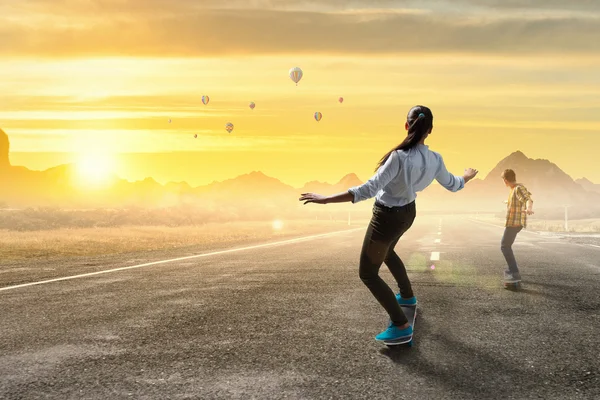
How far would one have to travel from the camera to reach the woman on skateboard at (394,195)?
4.54 metres

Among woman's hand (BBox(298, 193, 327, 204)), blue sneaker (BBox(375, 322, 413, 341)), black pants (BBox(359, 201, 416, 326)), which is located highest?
woman's hand (BBox(298, 193, 327, 204))

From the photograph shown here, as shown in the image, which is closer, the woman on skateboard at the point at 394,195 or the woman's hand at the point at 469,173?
the woman on skateboard at the point at 394,195

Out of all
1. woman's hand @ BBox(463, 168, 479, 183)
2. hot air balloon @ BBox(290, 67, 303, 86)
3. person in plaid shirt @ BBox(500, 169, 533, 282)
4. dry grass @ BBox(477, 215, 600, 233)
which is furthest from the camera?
hot air balloon @ BBox(290, 67, 303, 86)

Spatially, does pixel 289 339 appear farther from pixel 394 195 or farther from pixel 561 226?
pixel 561 226

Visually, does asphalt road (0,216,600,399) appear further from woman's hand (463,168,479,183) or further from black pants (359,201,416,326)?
woman's hand (463,168,479,183)

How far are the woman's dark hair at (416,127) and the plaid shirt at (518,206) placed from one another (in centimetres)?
432

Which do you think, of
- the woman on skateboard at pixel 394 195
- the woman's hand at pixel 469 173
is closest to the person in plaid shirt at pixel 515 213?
the woman's hand at pixel 469 173

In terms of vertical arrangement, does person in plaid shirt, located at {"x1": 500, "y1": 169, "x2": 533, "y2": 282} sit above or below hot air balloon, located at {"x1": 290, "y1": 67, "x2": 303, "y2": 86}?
below

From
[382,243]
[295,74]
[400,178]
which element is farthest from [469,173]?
[295,74]

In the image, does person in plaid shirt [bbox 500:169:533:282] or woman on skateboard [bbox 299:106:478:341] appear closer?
woman on skateboard [bbox 299:106:478:341]

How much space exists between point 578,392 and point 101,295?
612cm

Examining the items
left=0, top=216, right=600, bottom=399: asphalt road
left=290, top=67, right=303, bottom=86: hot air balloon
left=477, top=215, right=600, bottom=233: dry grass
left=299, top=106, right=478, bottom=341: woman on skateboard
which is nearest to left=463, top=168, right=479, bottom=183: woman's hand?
left=299, top=106, right=478, bottom=341: woman on skateboard

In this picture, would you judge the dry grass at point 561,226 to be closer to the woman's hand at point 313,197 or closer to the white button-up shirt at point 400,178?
the white button-up shirt at point 400,178

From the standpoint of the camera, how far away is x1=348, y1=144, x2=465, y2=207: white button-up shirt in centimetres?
446
